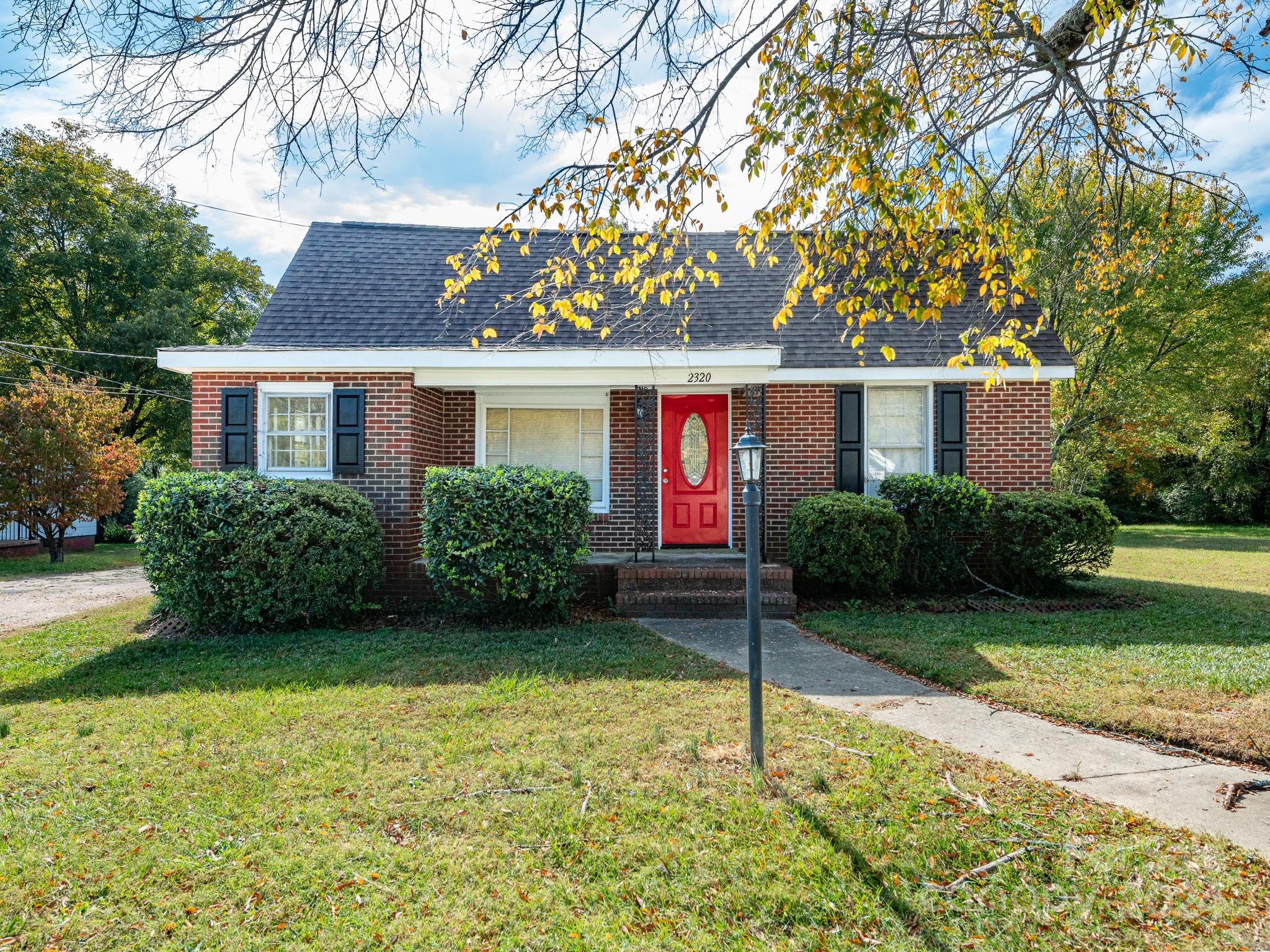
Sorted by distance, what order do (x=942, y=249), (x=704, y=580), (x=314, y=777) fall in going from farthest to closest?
1. (x=704, y=580)
2. (x=942, y=249)
3. (x=314, y=777)

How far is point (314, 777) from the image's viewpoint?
3762 mm

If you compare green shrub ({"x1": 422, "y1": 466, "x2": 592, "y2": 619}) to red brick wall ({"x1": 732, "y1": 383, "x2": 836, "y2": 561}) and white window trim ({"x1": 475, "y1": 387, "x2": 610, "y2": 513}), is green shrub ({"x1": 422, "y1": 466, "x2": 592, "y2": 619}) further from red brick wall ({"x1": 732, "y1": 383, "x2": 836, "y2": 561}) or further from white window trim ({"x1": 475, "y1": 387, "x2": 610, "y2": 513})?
red brick wall ({"x1": 732, "y1": 383, "x2": 836, "y2": 561})

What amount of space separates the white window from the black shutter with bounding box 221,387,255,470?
8568 millimetres

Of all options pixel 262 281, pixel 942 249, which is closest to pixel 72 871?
pixel 942 249

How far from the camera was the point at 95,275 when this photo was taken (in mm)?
23922

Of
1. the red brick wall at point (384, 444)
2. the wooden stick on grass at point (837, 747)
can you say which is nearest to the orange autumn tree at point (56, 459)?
the red brick wall at point (384, 444)

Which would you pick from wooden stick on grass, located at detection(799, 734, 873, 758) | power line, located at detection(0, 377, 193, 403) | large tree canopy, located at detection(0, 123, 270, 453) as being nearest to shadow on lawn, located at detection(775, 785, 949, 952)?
wooden stick on grass, located at detection(799, 734, 873, 758)

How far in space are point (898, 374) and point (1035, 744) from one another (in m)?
6.56

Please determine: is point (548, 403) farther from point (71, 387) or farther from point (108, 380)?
point (108, 380)

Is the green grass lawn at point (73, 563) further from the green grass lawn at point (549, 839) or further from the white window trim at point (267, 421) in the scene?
the green grass lawn at point (549, 839)

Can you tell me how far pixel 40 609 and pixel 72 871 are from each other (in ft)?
29.6

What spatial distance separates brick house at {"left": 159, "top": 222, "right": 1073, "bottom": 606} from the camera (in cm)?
905

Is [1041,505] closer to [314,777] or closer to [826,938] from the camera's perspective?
[826,938]

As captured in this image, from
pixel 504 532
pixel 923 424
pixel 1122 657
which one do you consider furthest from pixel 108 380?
pixel 1122 657
